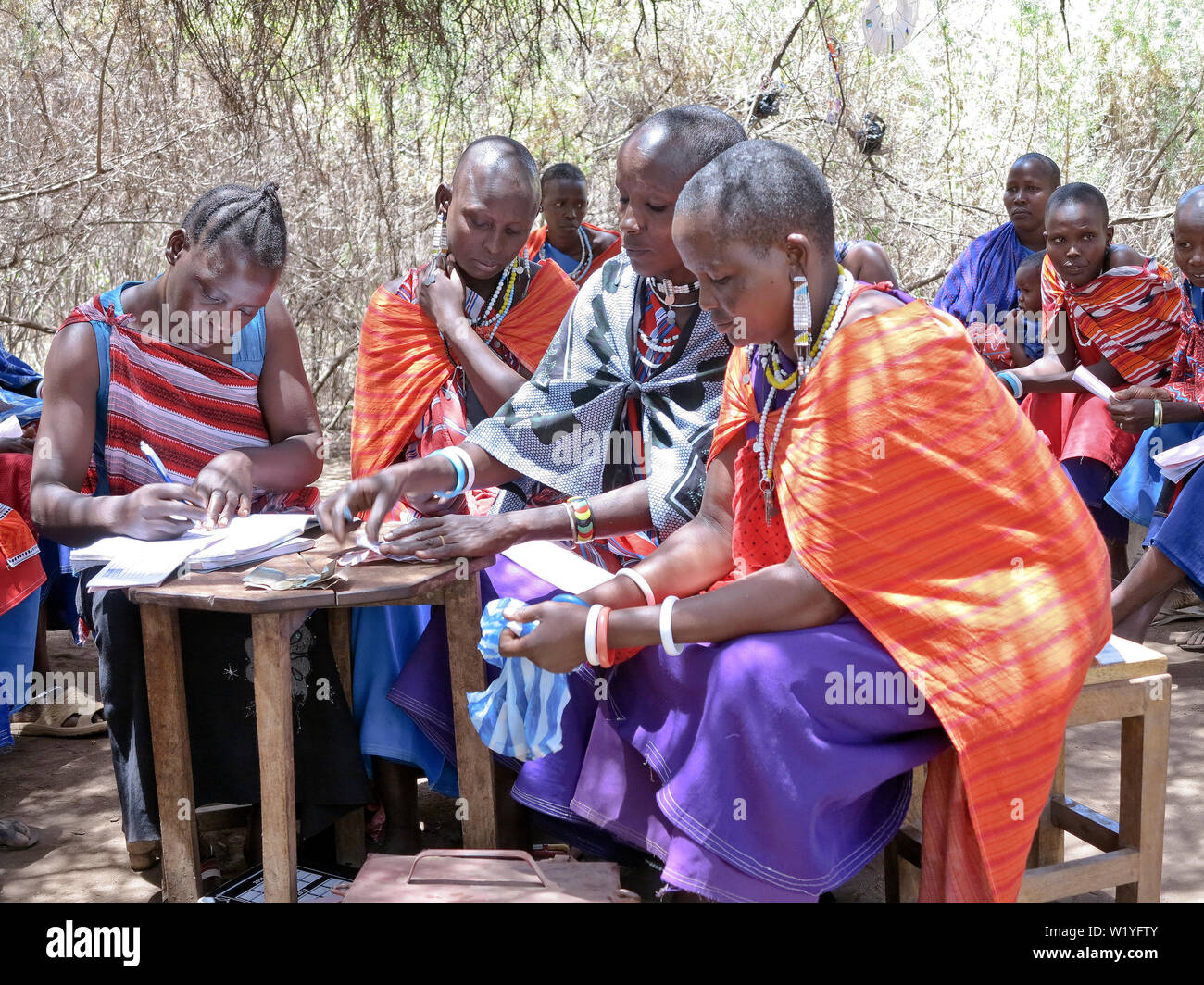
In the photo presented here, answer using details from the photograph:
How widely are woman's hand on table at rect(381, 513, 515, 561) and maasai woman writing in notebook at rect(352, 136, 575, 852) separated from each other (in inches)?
23.6

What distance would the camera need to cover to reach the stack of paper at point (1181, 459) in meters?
4.24

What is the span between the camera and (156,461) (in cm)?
298

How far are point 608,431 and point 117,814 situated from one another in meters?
1.80

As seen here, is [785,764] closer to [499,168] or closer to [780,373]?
[780,373]

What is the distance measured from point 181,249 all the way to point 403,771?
1.47m

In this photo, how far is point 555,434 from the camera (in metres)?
3.17

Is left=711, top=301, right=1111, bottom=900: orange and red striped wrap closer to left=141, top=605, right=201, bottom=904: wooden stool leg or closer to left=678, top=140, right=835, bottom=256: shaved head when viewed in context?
left=678, top=140, right=835, bottom=256: shaved head

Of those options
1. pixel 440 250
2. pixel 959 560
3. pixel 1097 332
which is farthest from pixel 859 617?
pixel 1097 332

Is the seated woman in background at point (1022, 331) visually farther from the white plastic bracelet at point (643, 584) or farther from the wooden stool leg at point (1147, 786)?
the white plastic bracelet at point (643, 584)

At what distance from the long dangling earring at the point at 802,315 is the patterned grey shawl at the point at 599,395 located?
69cm

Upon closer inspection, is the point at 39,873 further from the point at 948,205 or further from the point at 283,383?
the point at 948,205

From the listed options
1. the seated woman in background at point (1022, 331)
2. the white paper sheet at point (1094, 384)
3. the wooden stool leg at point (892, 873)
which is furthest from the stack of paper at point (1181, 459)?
the wooden stool leg at point (892, 873)

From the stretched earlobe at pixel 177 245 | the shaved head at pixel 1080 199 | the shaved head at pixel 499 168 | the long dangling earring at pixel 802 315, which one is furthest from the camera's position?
the shaved head at pixel 1080 199

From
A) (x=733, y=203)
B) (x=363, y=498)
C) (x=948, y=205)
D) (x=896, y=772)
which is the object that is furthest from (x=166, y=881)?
(x=948, y=205)
